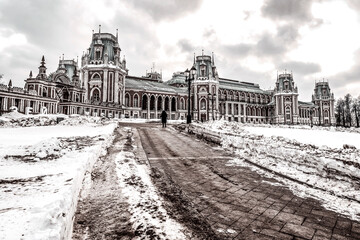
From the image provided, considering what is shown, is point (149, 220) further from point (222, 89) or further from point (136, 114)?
point (222, 89)

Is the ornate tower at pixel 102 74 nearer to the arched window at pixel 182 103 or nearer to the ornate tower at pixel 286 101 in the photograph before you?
the arched window at pixel 182 103

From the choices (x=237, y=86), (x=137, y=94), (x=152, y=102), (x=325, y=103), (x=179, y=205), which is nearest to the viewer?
(x=179, y=205)

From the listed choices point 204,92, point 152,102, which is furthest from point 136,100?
point 204,92

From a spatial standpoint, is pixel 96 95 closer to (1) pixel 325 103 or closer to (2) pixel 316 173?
(2) pixel 316 173

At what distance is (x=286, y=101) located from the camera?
71250mm

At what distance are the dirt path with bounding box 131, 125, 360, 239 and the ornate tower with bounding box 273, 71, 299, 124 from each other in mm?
73183

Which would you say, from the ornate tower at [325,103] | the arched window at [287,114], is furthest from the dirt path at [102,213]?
the ornate tower at [325,103]

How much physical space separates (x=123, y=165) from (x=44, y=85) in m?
37.8

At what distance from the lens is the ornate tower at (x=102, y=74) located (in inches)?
1615

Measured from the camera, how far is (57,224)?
1890 millimetres

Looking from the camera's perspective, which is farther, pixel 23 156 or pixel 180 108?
pixel 180 108

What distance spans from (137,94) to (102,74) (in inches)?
404

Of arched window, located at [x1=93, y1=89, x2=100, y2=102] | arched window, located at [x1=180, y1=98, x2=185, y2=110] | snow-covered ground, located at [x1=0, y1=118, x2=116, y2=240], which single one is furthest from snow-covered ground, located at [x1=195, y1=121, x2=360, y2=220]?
arched window, located at [x1=180, y1=98, x2=185, y2=110]

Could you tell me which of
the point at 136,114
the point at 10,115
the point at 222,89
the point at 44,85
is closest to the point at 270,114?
the point at 222,89
